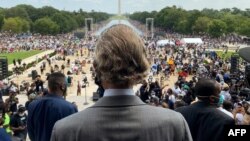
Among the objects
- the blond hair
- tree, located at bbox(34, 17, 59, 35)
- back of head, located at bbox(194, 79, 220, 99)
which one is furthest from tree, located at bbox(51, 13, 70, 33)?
the blond hair

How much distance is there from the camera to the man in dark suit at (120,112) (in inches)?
94.9

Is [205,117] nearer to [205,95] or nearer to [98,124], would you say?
[205,95]

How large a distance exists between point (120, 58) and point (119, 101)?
0.78 feet

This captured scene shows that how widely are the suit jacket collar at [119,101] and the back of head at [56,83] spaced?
9.12 ft

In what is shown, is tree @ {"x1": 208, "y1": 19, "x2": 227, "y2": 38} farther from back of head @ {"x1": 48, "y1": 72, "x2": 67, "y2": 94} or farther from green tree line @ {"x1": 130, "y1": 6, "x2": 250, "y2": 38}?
back of head @ {"x1": 48, "y1": 72, "x2": 67, "y2": 94}

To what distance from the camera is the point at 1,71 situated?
32.3m

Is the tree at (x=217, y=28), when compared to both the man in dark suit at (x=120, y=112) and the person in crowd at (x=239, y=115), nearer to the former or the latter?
the person in crowd at (x=239, y=115)

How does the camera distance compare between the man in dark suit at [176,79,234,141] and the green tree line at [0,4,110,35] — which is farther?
the green tree line at [0,4,110,35]

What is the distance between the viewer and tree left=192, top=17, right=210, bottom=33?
364ft

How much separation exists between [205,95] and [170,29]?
5927 inches

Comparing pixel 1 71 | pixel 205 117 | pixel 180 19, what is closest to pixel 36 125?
pixel 205 117

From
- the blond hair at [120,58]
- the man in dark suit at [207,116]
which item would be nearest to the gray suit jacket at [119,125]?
the blond hair at [120,58]

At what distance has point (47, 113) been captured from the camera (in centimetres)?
489

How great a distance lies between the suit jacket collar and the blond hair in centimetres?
8
